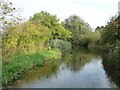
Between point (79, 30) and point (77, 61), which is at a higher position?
point (79, 30)

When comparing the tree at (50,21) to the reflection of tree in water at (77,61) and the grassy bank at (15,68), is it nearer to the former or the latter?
A: the reflection of tree in water at (77,61)

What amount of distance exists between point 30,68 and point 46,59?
351 inches

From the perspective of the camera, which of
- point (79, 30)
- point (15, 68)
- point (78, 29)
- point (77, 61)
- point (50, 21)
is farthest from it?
point (79, 30)

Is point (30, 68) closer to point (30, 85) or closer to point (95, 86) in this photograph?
point (30, 85)

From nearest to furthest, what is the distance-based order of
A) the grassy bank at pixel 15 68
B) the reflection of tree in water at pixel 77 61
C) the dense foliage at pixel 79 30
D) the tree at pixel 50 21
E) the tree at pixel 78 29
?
the grassy bank at pixel 15 68 → the reflection of tree in water at pixel 77 61 → the tree at pixel 50 21 → the dense foliage at pixel 79 30 → the tree at pixel 78 29

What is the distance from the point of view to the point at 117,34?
2725cm

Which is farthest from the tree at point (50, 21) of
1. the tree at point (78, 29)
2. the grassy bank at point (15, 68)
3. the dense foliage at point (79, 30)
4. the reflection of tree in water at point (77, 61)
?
the tree at point (78, 29)

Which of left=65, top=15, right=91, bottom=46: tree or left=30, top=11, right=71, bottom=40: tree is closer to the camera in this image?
left=30, top=11, right=71, bottom=40: tree

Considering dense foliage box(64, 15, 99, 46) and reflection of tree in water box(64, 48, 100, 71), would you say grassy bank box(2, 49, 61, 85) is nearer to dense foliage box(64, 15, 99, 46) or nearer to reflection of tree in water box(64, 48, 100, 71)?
reflection of tree in water box(64, 48, 100, 71)

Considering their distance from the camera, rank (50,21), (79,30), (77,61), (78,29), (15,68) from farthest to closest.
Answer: (79,30), (78,29), (50,21), (77,61), (15,68)

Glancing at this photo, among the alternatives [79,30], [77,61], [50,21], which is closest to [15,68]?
[77,61]

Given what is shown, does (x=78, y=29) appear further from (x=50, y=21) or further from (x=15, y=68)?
(x=15, y=68)

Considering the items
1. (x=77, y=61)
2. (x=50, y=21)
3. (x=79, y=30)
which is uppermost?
(x=79, y=30)

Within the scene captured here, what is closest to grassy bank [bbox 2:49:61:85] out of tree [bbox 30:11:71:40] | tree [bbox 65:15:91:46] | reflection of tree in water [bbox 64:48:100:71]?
reflection of tree in water [bbox 64:48:100:71]
